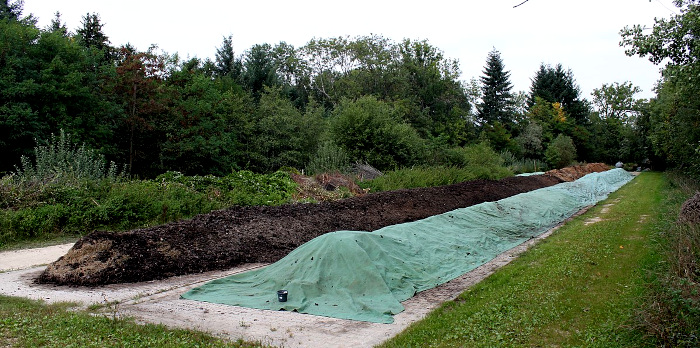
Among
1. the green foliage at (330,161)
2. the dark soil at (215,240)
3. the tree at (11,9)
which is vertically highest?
the tree at (11,9)

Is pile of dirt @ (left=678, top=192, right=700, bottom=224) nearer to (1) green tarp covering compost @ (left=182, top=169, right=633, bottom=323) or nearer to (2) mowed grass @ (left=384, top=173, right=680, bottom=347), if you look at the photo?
(2) mowed grass @ (left=384, top=173, right=680, bottom=347)

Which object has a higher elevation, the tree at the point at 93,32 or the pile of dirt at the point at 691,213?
the tree at the point at 93,32

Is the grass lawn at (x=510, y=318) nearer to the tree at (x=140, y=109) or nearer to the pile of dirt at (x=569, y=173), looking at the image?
the tree at (x=140, y=109)

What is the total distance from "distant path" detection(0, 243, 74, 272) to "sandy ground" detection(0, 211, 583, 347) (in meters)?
0.27

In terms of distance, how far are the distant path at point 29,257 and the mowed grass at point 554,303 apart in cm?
657

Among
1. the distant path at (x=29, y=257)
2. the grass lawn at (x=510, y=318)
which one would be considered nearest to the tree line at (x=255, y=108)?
the distant path at (x=29, y=257)

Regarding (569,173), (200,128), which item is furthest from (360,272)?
(569,173)

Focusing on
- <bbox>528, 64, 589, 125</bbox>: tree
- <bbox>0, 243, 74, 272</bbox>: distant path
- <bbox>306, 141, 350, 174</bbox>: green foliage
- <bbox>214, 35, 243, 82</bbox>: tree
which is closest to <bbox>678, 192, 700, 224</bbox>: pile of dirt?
<bbox>0, 243, 74, 272</bbox>: distant path

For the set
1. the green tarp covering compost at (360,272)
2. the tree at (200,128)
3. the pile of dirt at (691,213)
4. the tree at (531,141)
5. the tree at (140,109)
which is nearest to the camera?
the green tarp covering compost at (360,272)

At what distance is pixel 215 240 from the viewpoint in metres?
8.27

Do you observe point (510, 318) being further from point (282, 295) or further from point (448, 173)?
point (448, 173)

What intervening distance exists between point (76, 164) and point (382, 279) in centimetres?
1035

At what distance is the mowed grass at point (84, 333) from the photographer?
398cm

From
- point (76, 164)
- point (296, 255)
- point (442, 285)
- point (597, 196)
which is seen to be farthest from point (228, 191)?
point (597, 196)
